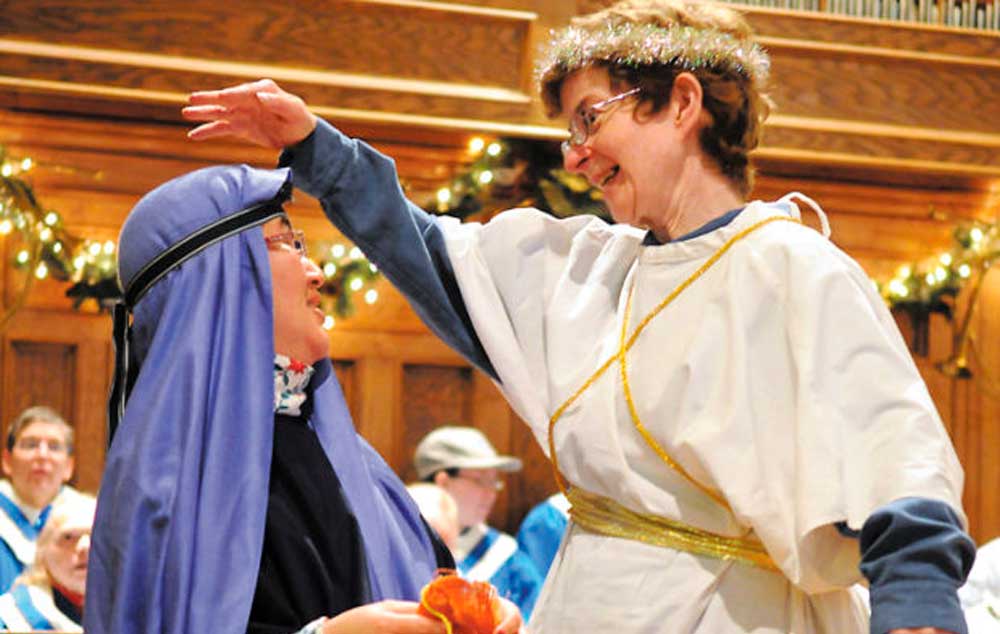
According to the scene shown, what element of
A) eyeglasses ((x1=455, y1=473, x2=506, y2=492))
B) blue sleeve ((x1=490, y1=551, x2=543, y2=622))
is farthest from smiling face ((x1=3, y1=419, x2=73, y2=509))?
blue sleeve ((x1=490, y1=551, x2=543, y2=622))

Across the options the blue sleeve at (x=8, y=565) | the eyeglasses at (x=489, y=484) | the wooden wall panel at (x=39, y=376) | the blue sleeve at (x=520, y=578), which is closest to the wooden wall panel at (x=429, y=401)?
the eyeglasses at (x=489, y=484)

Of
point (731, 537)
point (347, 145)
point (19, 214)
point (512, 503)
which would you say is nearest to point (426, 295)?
point (347, 145)

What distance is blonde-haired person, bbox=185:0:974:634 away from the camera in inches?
89.2

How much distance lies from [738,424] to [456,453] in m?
4.21

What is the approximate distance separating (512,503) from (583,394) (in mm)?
4614

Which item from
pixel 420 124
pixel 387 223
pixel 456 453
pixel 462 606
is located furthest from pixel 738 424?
pixel 456 453

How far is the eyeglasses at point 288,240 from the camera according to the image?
2.94 meters

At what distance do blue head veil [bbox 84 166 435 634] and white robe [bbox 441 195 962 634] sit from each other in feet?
1.32

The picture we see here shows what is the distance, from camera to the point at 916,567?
210cm

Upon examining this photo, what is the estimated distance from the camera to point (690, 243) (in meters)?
2.57

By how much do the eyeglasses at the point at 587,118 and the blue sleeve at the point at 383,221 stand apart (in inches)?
12.2

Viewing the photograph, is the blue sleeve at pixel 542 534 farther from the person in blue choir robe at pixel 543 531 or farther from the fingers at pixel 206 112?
the fingers at pixel 206 112

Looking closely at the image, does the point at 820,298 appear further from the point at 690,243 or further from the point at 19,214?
the point at 19,214

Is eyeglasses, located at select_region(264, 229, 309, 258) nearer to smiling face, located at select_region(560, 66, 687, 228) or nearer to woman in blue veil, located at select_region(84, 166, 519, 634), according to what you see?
woman in blue veil, located at select_region(84, 166, 519, 634)
